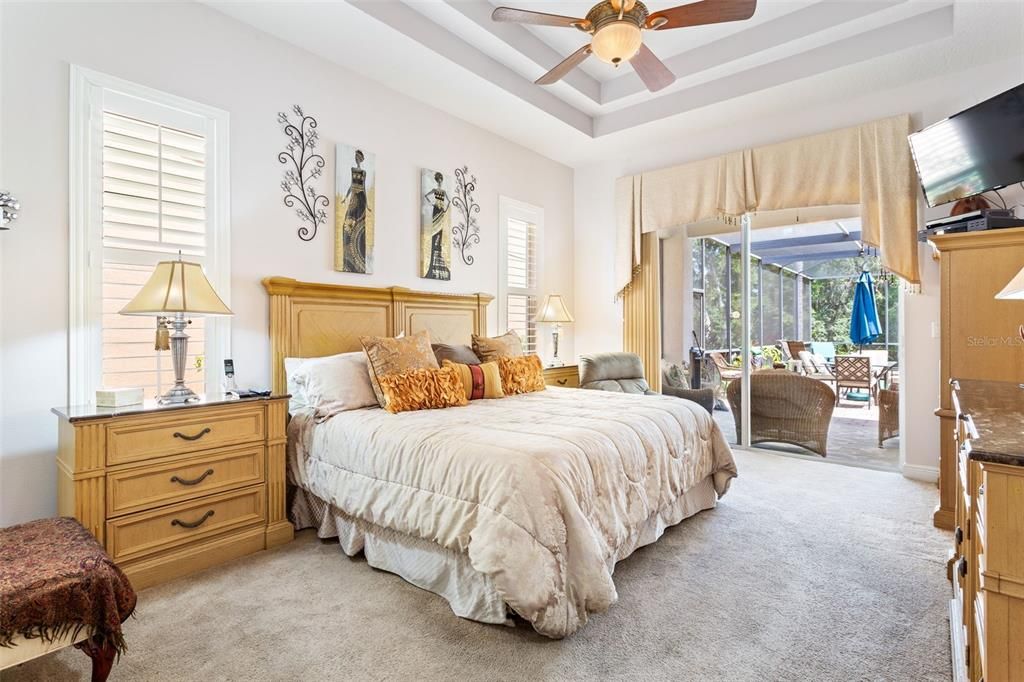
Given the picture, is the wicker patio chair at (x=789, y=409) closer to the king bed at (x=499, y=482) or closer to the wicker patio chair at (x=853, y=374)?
the wicker patio chair at (x=853, y=374)

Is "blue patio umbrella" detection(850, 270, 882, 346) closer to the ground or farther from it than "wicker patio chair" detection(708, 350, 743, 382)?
farther from it

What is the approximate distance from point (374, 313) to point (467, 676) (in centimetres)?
261

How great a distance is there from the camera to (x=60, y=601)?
4.80 feet

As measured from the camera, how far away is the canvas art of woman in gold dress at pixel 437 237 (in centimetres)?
416

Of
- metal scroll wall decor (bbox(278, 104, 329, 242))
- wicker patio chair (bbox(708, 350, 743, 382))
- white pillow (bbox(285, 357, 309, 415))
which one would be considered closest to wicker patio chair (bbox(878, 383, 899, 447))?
wicker patio chair (bbox(708, 350, 743, 382))

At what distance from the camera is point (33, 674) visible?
5.58 ft

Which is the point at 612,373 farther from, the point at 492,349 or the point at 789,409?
the point at 789,409

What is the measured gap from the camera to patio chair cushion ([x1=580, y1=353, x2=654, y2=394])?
15.2ft

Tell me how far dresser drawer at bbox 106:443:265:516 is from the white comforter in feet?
1.06

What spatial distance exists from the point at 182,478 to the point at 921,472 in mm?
4896

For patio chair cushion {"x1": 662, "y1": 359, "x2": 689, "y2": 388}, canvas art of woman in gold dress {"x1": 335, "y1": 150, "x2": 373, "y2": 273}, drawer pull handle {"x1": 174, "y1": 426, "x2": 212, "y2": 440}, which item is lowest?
drawer pull handle {"x1": 174, "y1": 426, "x2": 212, "y2": 440}

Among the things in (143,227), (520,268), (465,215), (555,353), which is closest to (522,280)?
(520,268)

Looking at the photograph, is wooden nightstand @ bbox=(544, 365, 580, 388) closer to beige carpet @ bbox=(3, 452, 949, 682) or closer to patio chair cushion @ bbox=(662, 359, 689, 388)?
patio chair cushion @ bbox=(662, 359, 689, 388)

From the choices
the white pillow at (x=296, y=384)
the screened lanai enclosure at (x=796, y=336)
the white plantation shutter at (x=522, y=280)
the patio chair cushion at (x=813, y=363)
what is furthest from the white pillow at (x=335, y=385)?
the patio chair cushion at (x=813, y=363)
